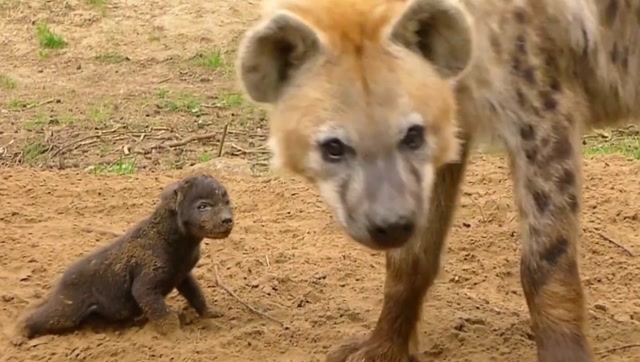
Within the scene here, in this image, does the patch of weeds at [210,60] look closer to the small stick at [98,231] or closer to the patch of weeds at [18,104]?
the patch of weeds at [18,104]

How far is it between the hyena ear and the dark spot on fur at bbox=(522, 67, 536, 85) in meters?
0.34

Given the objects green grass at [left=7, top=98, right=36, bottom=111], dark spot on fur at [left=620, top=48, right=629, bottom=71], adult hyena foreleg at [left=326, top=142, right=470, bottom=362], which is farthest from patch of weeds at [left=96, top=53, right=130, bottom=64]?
dark spot on fur at [left=620, top=48, right=629, bottom=71]

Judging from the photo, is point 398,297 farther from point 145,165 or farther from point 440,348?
point 145,165

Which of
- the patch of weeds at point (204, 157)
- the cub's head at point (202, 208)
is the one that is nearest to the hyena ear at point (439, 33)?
the cub's head at point (202, 208)

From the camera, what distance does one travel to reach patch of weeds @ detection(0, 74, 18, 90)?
29.9 feet

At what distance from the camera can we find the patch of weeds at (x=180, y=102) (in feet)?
27.4

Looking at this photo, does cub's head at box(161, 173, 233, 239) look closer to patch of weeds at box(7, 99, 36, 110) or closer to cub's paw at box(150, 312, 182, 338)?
cub's paw at box(150, 312, 182, 338)

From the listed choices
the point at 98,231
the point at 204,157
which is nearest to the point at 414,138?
the point at 98,231

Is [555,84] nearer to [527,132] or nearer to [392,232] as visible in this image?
[527,132]

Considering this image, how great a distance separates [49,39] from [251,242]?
5.63 meters

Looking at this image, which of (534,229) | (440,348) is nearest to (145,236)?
(440,348)

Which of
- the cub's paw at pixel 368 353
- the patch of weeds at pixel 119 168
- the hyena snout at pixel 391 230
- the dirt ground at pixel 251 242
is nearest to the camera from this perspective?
the hyena snout at pixel 391 230

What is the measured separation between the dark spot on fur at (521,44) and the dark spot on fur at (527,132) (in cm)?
23

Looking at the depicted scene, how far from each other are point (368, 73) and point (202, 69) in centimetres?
655
